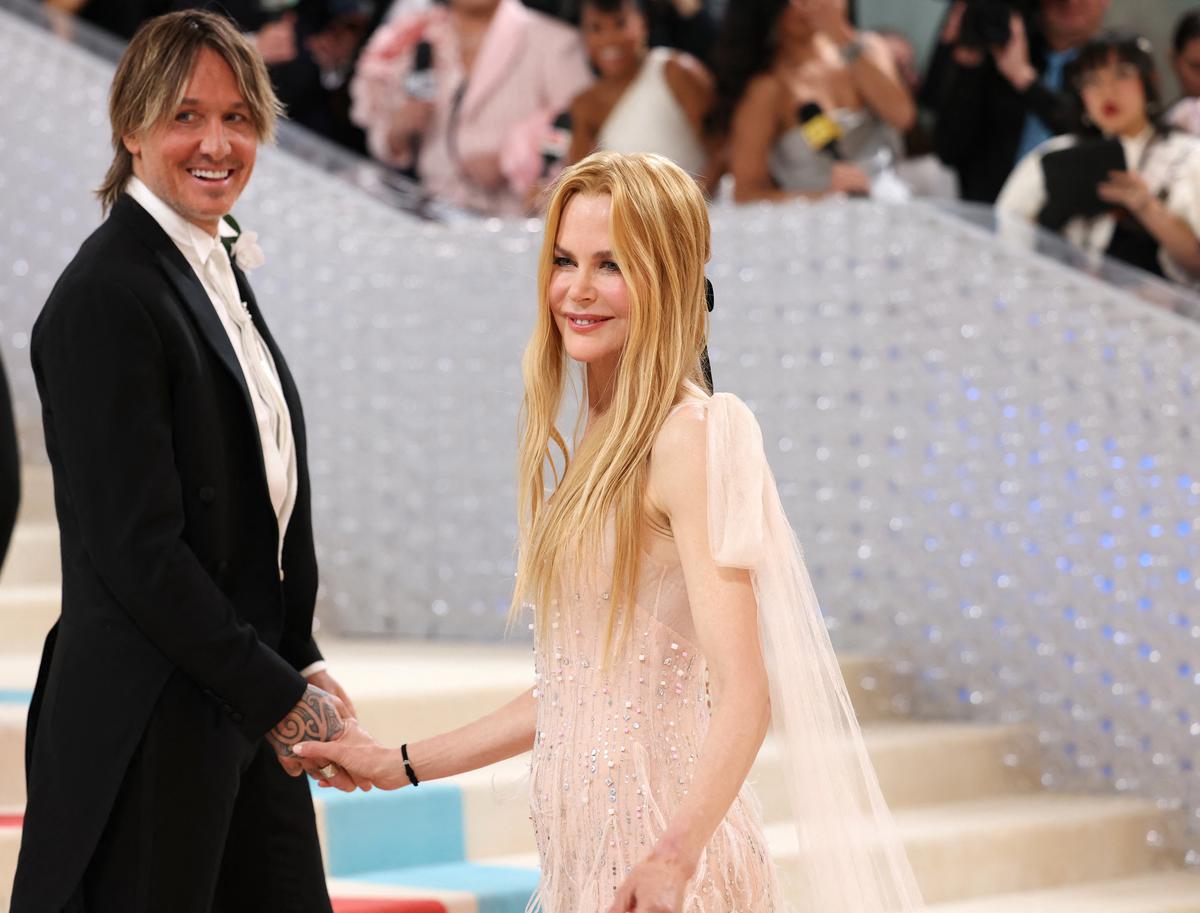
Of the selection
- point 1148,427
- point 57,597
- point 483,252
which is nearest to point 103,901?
point 57,597

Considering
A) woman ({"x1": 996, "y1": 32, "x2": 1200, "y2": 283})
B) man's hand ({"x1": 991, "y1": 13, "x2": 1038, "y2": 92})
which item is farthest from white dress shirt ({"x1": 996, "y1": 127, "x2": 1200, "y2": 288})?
man's hand ({"x1": 991, "y1": 13, "x2": 1038, "y2": 92})

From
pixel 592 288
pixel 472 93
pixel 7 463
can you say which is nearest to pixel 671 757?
pixel 592 288

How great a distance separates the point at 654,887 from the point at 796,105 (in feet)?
13.7

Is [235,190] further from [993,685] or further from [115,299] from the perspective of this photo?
[993,685]

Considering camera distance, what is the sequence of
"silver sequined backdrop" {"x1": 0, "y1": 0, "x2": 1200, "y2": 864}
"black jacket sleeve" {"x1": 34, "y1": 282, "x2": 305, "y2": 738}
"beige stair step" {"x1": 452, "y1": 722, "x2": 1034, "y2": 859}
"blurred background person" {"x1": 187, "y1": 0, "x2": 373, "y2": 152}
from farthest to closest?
"blurred background person" {"x1": 187, "y1": 0, "x2": 373, "y2": 152} < "silver sequined backdrop" {"x1": 0, "y1": 0, "x2": 1200, "y2": 864} < "beige stair step" {"x1": 452, "y1": 722, "x2": 1034, "y2": 859} < "black jacket sleeve" {"x1": 34, "y1": 282, "x2": 305, "y2": 738}

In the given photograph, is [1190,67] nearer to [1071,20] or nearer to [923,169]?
[1071,20]

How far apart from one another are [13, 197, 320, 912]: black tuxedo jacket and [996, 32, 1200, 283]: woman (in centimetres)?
330

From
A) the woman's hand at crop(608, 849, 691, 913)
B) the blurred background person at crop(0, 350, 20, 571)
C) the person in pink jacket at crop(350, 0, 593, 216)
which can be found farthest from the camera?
the person in pink jacket at crop(350, 0, 593, 216)

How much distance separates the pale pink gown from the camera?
2.22 m

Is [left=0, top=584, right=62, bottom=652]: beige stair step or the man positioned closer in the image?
the man

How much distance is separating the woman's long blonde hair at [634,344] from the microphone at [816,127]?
3.68m

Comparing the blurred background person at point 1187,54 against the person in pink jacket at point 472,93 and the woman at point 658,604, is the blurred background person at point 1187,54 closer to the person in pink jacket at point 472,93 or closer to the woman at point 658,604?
the person in pink jacket at point 472,93

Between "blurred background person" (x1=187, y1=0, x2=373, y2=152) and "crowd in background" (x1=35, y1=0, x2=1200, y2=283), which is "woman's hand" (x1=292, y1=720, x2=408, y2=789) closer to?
"crowd in background" (x1=35, y1=0, x2=1200, y2=283)

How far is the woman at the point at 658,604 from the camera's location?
7.03ft
